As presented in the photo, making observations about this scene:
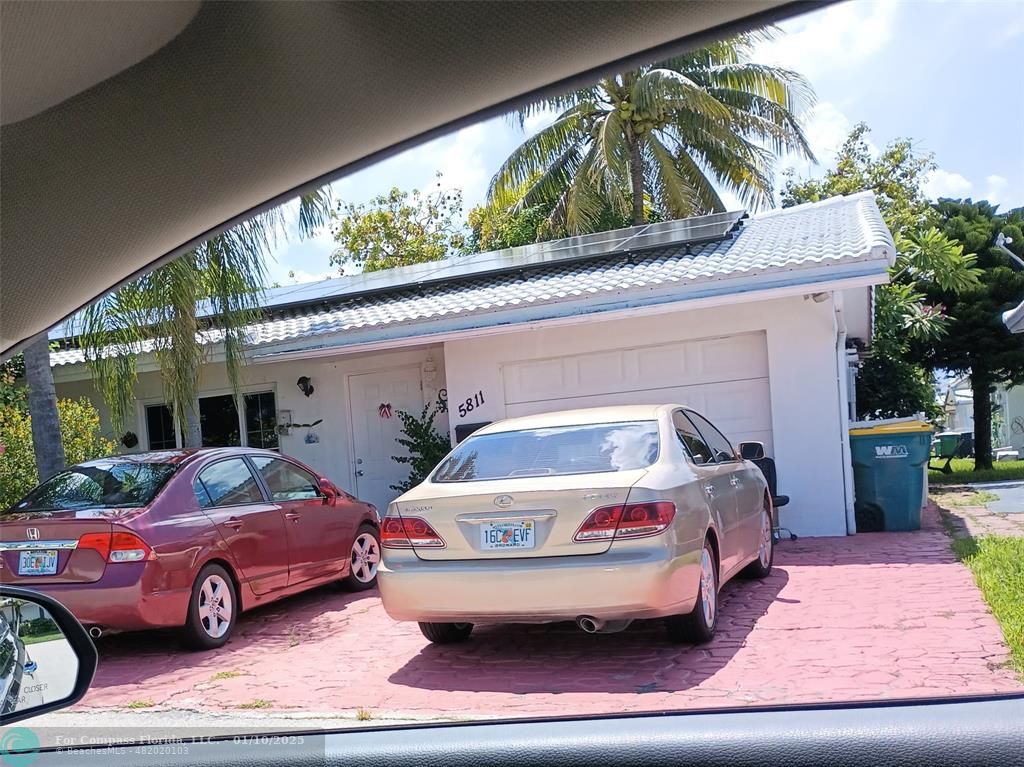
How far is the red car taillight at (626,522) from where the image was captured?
5.50 metres

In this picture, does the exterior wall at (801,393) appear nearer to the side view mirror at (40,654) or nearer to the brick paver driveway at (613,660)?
the brick paver driveway at (613,660)

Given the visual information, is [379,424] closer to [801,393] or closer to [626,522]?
[801,393]

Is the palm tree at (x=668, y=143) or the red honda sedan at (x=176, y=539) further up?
the palm tree at (x=668, y=143)

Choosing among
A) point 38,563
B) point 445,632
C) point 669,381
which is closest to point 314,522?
point 445,632

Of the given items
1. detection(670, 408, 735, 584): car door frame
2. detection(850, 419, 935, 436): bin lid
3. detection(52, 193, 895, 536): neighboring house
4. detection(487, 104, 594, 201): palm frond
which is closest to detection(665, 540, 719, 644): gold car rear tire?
detection(670, 408, 735, 584): car door frame

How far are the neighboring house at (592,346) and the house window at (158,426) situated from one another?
0.10 feet

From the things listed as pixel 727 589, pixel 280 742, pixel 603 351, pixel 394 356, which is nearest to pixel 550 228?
pixel 394 356

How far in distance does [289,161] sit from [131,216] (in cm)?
37

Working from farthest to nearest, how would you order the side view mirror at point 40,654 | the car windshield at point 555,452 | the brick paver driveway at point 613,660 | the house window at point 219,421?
1. the house window at point 219,421
2. the car windshield at point 555,452
3. the brick paver driveway at point 613,660
4. the side view mirror at point 40,654

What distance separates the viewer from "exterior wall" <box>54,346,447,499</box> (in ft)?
44.5

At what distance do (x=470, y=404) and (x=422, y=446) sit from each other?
2.85ft

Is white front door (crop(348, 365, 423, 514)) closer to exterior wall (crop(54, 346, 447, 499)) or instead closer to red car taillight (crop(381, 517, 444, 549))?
exterior wall (crop(54, 346, 447, 499))

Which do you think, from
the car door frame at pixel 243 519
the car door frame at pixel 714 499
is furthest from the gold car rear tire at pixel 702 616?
the car door frame at pixel 243 519

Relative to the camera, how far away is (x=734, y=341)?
1096 centimetres
